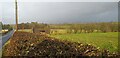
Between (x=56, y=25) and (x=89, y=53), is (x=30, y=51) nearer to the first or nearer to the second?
(x=89, y=53)

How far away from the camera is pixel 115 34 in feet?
48.4

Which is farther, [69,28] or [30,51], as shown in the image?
[69,28]

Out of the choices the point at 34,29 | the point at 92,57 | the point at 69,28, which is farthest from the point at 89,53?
the point at 34,29

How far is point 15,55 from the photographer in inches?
437

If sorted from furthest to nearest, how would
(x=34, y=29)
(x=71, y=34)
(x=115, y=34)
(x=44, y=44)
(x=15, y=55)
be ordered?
(x=34, y=29), (x=71, y=34), (x=115, y=34), (x=44, y=44), (x=15, y=55)

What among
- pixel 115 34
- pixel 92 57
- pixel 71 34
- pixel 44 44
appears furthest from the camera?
pixel 71 34

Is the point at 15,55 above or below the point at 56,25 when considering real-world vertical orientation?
below

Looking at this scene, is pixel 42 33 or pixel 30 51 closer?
pixel 30 51

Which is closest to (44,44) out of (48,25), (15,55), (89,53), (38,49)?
(38,49)

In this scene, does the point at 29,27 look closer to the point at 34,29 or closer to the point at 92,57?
the point at 34,29

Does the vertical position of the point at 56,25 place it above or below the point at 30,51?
above

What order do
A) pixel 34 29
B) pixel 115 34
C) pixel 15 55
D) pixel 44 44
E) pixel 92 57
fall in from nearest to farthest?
1. pixel 92 57
2. pixel 15 55
3. pixel 44 44
4. pixel 115 34
5. pixel 34 29

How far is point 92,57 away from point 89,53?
39 cm

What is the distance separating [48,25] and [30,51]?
4760 millimetres
